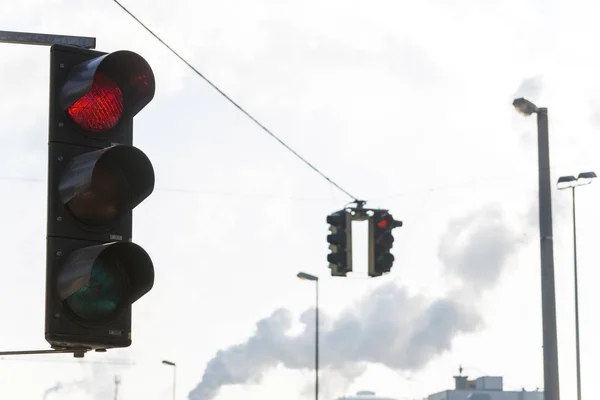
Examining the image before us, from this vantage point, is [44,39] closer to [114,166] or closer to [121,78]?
[121,78]

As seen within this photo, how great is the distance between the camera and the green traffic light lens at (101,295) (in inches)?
200

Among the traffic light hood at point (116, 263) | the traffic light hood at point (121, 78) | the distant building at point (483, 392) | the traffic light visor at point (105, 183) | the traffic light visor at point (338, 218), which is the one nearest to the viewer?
the traffic light hood at point (116, 263)

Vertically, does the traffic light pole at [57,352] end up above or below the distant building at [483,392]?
below

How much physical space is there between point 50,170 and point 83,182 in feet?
0.53

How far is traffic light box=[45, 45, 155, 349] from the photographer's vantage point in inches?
200

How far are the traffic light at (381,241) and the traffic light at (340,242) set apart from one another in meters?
0.30

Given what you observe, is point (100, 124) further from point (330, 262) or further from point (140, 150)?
point (330, 262)

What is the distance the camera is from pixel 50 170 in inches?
203

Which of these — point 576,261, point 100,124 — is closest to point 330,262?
point 100,124

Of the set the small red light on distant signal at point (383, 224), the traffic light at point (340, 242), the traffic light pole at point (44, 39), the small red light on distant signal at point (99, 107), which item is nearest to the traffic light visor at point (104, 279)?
the small red light on distant signal at point (99, 107)

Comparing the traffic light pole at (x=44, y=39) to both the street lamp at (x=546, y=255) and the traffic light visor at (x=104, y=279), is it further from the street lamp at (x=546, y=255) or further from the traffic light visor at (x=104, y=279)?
the street lamp at (x=546, y=255)

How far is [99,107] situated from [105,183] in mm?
356

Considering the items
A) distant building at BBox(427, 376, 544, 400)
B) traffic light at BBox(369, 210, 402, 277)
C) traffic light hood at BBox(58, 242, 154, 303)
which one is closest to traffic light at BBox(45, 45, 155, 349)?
traffic light hood at BBox(58, 242, 154, 303)

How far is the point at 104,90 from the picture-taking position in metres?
5.33
